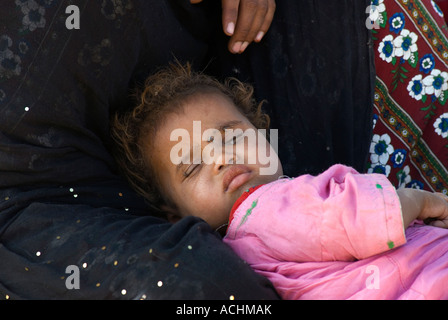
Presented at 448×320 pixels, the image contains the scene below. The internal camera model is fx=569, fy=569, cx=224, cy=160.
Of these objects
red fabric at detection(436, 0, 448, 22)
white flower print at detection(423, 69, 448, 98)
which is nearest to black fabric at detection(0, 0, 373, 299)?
white flower print at detection(423, 69, 448, 98)

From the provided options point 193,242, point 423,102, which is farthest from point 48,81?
point 423,102

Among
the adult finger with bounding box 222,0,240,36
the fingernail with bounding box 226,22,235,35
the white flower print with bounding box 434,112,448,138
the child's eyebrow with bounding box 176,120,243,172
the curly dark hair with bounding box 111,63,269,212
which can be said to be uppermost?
the adult finger with bounding box 222,0,240,36

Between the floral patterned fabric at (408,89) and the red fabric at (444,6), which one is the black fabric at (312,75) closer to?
the floral patterned fabric at (408,89)

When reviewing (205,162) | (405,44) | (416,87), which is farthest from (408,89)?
(205,162)

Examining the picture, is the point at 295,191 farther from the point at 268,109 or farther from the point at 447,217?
the point at 268,109

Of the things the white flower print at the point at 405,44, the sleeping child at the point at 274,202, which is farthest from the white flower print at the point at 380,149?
the sleeping child at the point at 274,202

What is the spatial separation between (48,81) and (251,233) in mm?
595

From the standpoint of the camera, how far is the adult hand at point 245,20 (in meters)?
1.67

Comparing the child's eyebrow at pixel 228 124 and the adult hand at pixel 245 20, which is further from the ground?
the adult hand at pixel 245 20

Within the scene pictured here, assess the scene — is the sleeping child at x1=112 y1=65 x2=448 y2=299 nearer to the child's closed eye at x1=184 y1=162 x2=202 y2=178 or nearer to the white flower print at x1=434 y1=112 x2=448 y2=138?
the child's closed eye at x1=184 y1=162 x2=202 y2=178

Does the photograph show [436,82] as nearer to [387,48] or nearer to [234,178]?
[387,48]

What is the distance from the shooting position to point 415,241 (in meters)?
1.20

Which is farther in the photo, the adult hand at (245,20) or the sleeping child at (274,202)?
the adult hand at (245,20)

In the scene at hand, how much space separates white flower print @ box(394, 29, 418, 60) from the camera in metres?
1.89
